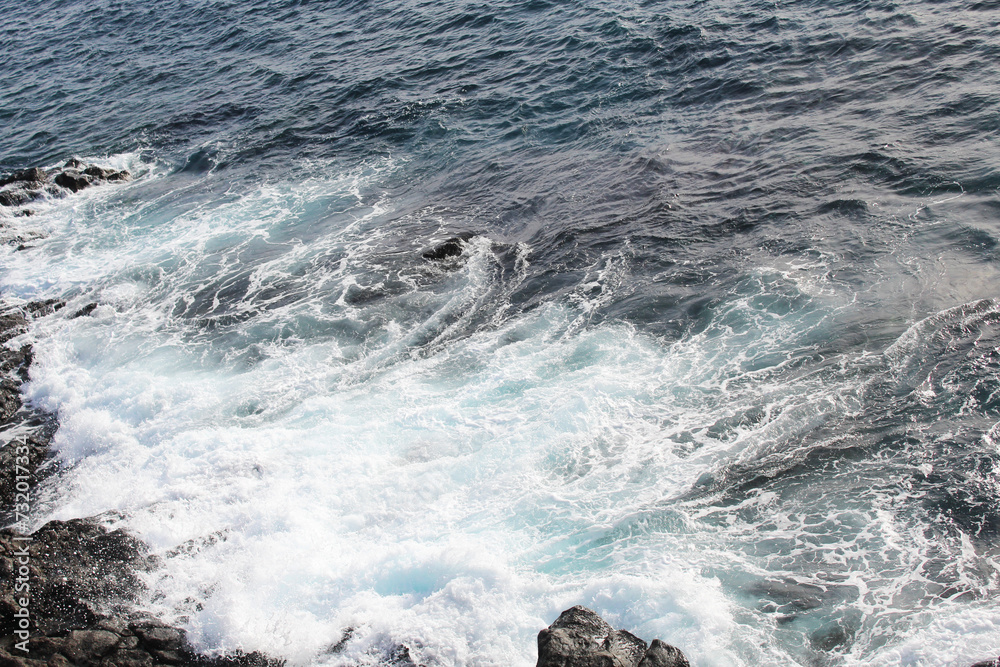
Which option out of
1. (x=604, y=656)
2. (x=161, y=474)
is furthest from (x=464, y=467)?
(x=161, y=474)

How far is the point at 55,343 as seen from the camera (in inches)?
545

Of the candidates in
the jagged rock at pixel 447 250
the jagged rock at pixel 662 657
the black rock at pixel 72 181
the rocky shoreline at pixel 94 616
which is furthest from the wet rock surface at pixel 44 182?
the jagged rock at pixel 662 657

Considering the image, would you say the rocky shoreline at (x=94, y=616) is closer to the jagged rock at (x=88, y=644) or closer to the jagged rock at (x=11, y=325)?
the jagged rock at (x=88, y=644)

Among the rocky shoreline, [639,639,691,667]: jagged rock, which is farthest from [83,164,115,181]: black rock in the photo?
[639,639,691,667]: jagged rock

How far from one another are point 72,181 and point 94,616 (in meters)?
18.3

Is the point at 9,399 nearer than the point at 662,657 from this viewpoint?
No

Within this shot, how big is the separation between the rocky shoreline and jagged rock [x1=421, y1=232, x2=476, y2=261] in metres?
8.13

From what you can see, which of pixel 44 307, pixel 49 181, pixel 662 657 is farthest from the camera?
pixel 49 181

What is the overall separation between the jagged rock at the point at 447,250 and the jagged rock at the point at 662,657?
33.3 ft

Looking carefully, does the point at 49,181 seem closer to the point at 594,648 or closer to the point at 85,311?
the point at 85,311

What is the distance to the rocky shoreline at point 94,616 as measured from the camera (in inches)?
256

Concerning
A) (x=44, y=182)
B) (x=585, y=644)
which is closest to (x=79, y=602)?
(x=585, y=644)

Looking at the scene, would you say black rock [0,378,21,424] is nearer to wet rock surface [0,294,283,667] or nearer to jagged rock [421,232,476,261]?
wet rock surface [0,294,283,667]

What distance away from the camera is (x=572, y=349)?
1175 cm
